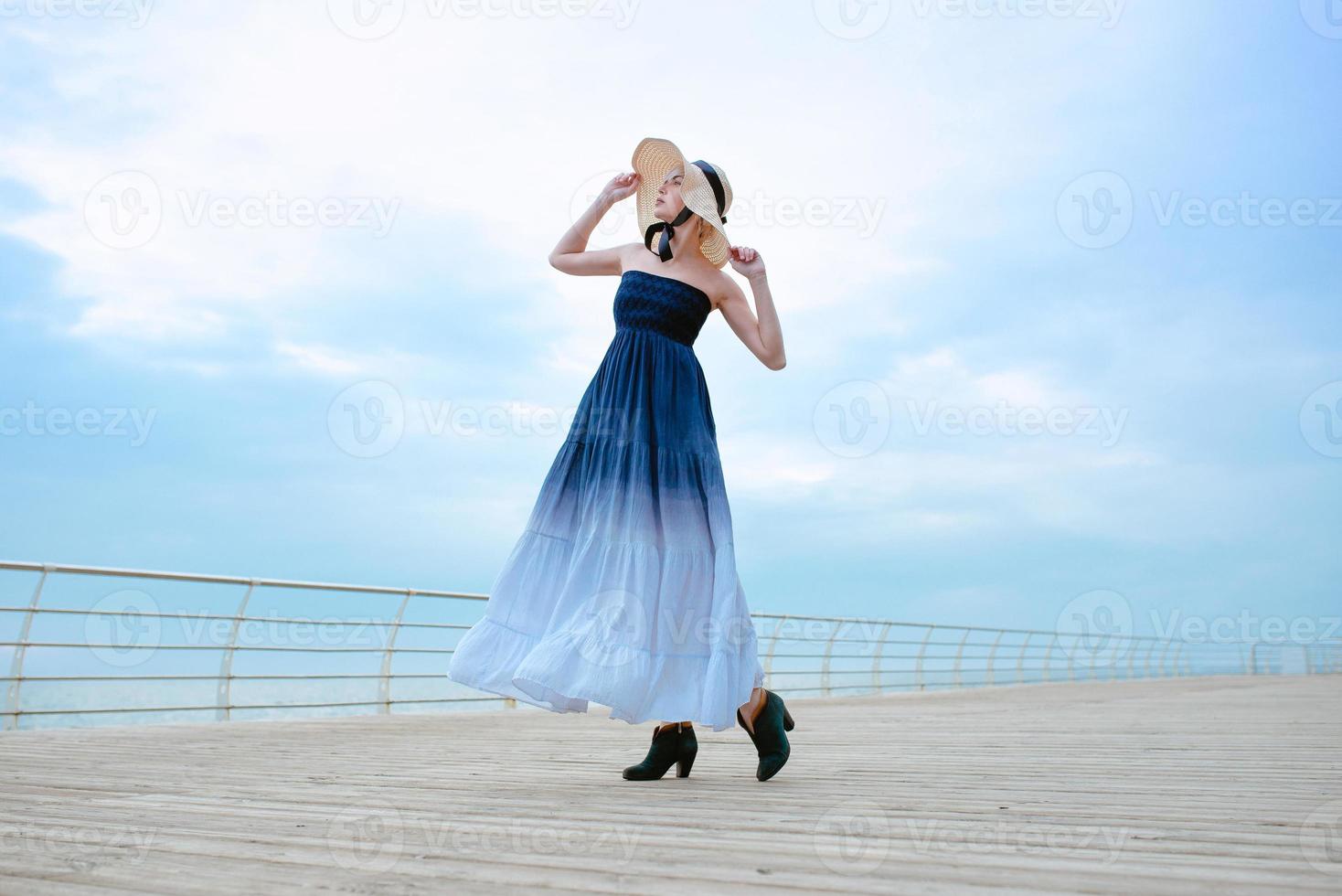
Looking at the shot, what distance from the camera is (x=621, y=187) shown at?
10.0ft

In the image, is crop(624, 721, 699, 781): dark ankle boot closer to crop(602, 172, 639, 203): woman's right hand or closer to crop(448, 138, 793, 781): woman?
crop(448, 138, 793, 781): woman

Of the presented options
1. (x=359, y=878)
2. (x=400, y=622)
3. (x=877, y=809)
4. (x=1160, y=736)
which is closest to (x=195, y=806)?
(x=359, y=878)

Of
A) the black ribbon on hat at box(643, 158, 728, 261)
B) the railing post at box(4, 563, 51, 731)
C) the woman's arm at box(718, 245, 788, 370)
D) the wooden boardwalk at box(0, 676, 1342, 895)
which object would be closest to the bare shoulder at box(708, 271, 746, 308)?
the woman's arm at box(718, 245, 788, 370)

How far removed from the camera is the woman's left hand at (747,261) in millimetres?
2953

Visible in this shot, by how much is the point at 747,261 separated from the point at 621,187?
0.44m

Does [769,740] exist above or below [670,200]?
below

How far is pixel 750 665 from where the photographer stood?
8.37 ft

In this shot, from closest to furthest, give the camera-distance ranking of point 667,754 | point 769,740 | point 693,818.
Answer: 1. point 693,818
2. point 769,740
3. point 667,754

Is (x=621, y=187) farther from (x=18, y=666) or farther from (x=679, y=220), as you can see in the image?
(x=18, y=666)

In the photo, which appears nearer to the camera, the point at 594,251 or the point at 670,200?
the point at 670,200

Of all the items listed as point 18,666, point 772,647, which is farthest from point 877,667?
point 18,666

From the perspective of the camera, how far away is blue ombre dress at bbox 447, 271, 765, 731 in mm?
2422

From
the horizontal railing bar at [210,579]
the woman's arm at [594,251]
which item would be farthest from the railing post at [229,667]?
the woman's arm at [594,251]

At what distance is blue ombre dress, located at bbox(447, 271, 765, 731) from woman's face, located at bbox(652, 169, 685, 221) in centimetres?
18
